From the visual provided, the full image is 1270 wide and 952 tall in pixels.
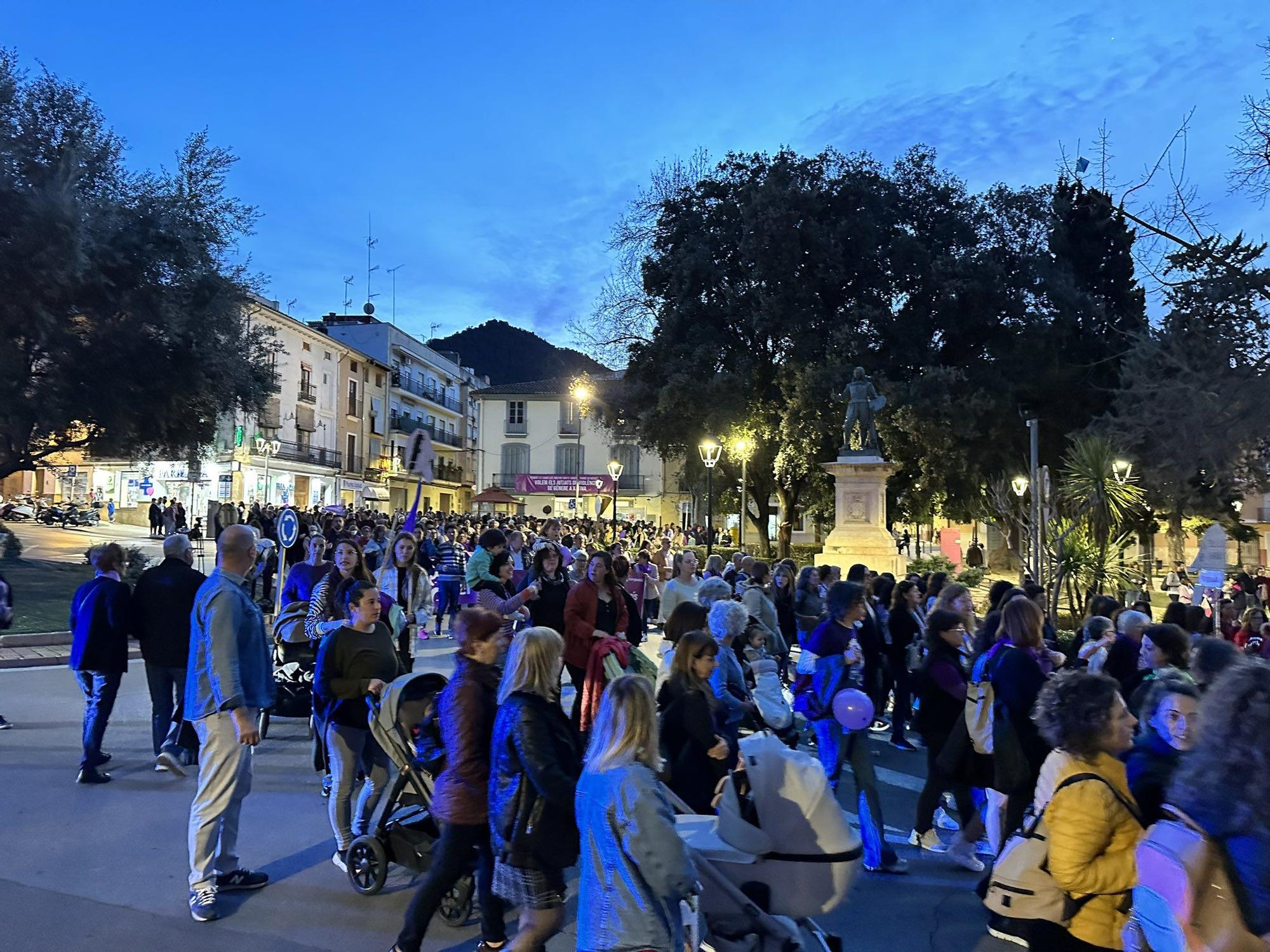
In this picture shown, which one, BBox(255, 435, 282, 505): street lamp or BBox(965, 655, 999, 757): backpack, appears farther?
BBox(255, 435, 282, 505): street lamp

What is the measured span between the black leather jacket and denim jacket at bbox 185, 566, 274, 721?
1.75 metres

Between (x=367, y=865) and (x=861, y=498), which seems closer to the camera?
(x=367, y=865)

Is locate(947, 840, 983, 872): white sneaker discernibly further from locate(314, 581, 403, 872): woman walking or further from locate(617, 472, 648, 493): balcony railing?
locate(617, 472, 648, 493): balcony railing

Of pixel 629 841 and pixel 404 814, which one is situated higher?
pixel 629 841

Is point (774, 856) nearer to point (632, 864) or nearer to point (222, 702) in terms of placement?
point (632, 864)

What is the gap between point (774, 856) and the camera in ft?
10.7

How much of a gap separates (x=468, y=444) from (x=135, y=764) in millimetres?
72304

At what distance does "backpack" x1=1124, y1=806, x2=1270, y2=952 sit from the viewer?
2.17 meters

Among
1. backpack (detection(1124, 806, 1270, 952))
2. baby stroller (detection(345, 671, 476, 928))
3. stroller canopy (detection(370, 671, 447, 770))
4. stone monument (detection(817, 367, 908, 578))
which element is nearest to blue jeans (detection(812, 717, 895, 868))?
baby stroller (detection(345, 671, 476, 928))

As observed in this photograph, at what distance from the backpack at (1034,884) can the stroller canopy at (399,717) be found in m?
2.56

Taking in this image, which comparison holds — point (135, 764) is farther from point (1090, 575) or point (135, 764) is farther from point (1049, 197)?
point (1049, 197)

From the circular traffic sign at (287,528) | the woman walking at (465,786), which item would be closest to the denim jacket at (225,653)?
the woman walking at (465,786)

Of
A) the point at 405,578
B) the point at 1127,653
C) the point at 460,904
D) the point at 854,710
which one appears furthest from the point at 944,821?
the point at 405,578

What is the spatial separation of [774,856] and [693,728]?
1019 mm
